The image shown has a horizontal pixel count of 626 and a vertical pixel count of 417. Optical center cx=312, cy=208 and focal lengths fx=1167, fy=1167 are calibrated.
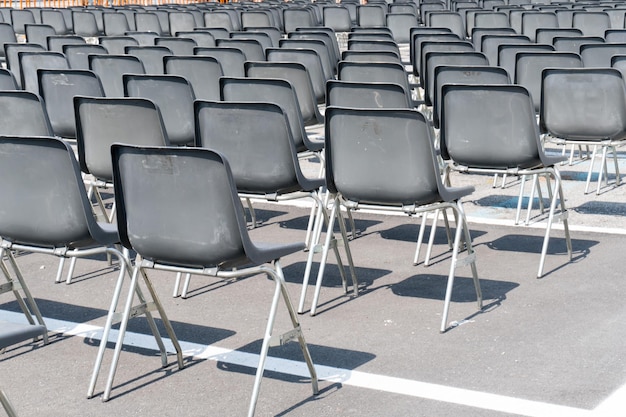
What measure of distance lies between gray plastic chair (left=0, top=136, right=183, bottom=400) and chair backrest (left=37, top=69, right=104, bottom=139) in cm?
353

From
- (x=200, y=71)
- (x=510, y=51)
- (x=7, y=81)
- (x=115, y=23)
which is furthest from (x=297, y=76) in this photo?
(x=115, y=23)

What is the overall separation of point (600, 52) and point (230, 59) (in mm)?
3445

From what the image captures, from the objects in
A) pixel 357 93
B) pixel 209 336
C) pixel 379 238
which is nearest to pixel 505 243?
pixel 379 238

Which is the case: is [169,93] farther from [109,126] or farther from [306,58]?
[306,58]

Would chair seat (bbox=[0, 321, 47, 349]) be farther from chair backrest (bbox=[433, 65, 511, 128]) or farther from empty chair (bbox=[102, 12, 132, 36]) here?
empty chair (bbox=[102, 12, 132, 36])

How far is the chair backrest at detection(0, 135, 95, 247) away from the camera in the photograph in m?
5.30

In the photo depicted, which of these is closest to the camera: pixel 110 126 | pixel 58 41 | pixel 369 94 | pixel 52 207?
pixel 52 207

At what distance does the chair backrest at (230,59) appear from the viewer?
11.1 metres

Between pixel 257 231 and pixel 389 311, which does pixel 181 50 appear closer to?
pixel 257 231

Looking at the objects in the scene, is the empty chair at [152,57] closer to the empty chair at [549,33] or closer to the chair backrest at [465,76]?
the chair backrest at [465,76]

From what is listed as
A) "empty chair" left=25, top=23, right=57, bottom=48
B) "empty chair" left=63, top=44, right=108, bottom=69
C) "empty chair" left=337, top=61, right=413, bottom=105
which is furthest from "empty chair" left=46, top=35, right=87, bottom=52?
"empty chair" left=337, top=61, right=413, bottom=105

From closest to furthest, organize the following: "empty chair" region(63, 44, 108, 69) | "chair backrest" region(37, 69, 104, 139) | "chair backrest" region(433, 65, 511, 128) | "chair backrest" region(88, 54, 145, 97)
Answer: "chair backrest" region(433, 65, 511, 128) < "chair backrest" region(37, 69, 104, 139) < "chair backrest" region(88, 54, 145, 97) < "empty chair" region(63, 44, 108, 69)

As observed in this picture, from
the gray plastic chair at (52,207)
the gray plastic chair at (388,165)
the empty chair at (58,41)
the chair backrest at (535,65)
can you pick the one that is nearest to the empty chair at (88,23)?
the empty chair at (58,41)

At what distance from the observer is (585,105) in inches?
328
